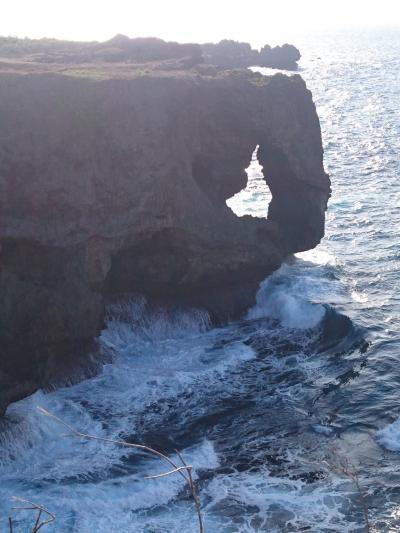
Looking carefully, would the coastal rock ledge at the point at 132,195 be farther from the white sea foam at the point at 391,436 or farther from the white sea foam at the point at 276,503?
the white sea foam at the point at 391,436

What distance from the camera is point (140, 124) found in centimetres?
2359

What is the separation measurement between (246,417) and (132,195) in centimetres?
796

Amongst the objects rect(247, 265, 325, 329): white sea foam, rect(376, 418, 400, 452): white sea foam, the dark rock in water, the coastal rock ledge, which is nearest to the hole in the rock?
the coastal rock ledge

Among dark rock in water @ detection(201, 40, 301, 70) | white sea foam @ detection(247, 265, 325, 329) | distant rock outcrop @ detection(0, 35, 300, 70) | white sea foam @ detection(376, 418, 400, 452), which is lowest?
white sea foam @ detection(376, 418, 400, 452)

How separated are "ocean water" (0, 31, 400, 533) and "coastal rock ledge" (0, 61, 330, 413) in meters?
1.09

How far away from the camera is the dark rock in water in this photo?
107m

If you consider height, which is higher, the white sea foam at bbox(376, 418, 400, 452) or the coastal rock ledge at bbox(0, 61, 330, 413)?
the coastal rock ledge at bbox(0, 61, 330, 413)

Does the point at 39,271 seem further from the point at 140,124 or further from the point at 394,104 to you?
the point at 394,104

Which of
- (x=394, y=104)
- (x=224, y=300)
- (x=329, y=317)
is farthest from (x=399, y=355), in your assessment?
(x=394, y=104)

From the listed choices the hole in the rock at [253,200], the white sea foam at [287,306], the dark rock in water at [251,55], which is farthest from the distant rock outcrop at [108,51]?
the dark rock in water at [251,55]

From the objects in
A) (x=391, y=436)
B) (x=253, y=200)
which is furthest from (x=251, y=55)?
(x=391, y=436)

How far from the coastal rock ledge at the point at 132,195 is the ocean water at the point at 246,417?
109cm

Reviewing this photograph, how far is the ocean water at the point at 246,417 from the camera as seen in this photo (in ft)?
51.7

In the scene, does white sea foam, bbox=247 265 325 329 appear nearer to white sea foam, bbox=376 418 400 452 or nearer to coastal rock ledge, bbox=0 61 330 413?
coastal rock ledge, bbox=0 61 330 413
